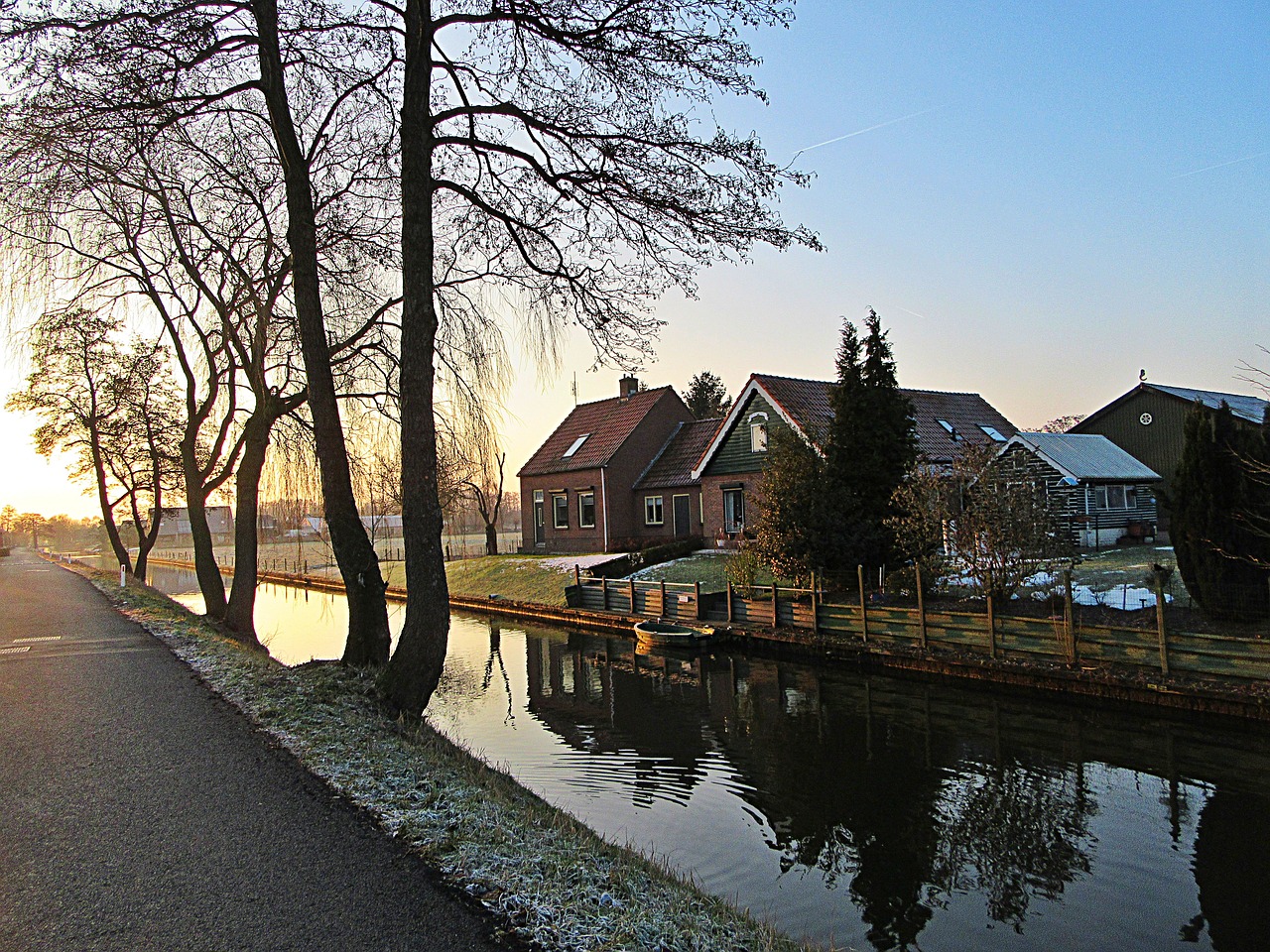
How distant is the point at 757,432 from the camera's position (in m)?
26.8

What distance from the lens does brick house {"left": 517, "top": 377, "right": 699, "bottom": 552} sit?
3347cm

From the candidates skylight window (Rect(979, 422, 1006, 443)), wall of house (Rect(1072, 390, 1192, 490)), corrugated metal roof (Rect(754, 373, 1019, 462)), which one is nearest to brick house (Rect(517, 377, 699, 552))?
corrugated metal roof (Rect(754, 373, 1019, 462))

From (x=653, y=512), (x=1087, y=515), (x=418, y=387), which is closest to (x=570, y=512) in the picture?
(x=653, y=512)

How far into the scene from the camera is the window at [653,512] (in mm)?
33125

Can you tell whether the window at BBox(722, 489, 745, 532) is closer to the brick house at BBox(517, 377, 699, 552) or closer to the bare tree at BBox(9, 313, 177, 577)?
the brick house at BBox(517, 377, 699, 552)

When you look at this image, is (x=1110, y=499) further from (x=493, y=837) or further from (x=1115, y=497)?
(x=493, y=837)

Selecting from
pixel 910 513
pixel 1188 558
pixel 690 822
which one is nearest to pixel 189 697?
pixel 690 822

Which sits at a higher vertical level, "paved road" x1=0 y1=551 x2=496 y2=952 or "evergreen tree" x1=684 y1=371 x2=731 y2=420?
"evergreen tree" x1=684 y1=371 x2=731 y2=420

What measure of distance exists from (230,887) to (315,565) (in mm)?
49502

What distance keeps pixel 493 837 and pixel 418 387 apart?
485 centimetres

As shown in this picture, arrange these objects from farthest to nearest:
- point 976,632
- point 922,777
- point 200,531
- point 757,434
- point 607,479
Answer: point 607,479, point 757,434, point 200,531, point 976,632, point 922,777

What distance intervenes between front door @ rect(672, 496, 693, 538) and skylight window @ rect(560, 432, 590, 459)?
19.6ft

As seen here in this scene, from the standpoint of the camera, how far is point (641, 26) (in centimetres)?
807

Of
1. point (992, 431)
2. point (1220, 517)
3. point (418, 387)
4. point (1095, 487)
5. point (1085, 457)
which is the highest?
point (992, 431)
